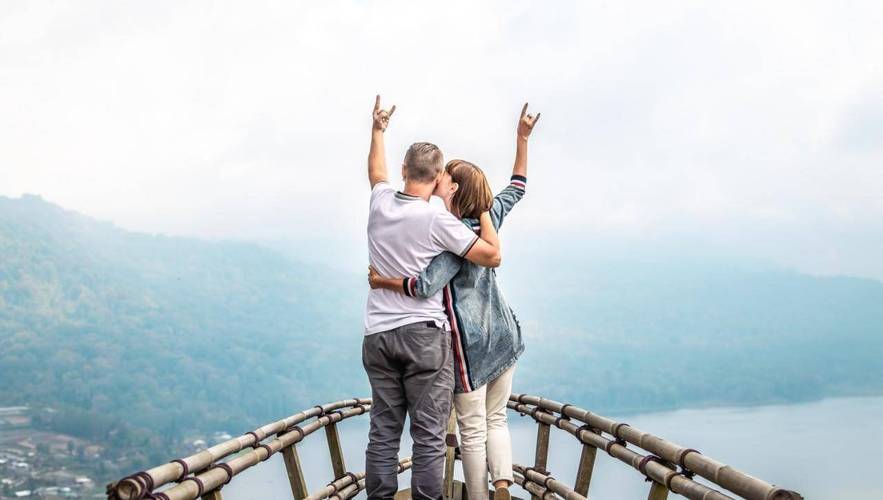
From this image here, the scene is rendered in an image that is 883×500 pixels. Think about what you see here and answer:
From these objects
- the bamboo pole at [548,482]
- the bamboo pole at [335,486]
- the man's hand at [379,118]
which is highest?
the man's hand at [379,118]

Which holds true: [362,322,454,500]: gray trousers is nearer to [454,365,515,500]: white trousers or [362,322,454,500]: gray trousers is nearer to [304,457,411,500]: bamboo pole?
[454,365,515,500]: white trousers

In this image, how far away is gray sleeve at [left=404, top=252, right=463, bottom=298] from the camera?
2.76 meters

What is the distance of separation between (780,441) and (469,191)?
6658 inches

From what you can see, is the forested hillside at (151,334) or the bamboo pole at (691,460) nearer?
the bamboo pole at (691,460)

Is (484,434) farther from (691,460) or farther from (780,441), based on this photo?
(780,441)

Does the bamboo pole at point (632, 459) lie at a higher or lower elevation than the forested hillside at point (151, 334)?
higher

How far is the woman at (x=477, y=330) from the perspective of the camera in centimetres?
289

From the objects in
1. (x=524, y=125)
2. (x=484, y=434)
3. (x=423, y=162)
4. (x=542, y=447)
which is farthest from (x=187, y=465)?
(x=542, y=447)

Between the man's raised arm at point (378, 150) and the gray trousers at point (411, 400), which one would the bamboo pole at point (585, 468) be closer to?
the gray trousers at point (411, 400)

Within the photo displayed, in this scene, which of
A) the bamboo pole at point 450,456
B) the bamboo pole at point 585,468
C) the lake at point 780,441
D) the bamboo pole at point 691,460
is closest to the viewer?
the bamboo pole at point 691,460

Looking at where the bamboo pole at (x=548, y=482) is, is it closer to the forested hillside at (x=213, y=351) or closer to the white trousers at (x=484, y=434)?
A: the white trousers at (x=484, y=434)

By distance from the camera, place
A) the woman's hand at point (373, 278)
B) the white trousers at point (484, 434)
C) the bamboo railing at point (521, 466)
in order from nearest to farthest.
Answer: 1. the bamboo railing at point (521, 466)
2. the woman's hand at point (373, 278)
3. the white trousers at point (484, 434)

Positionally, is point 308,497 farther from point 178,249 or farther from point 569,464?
point 178,249

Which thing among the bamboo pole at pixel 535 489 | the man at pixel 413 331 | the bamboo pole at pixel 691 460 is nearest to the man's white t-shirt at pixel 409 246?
the man at pixel 413 331
